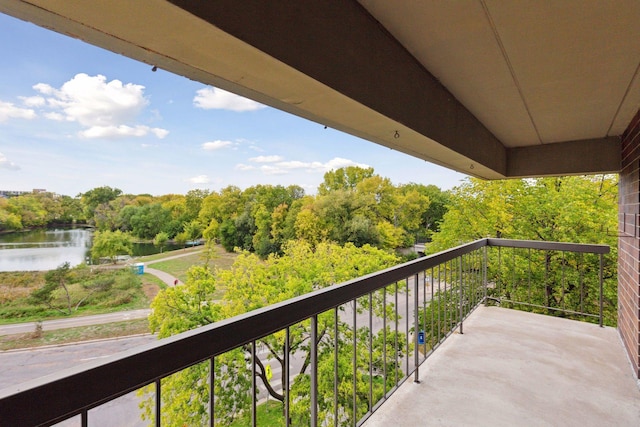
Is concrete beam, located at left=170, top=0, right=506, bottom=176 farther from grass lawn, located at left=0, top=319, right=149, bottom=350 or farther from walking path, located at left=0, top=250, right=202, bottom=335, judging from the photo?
grass lawn, located at left=0, top=319, right=149, bottom=350

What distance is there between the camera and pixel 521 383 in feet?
7.07

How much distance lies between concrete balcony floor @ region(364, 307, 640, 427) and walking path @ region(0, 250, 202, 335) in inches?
278

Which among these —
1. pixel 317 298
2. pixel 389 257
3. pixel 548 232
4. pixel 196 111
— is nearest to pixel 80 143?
pixel 196 111

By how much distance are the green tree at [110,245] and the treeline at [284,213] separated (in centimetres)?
28

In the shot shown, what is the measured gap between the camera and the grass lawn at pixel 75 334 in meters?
6.02

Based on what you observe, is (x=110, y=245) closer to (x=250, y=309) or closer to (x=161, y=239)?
(x=161, y=239)

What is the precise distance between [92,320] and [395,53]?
8.73m

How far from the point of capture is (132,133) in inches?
711

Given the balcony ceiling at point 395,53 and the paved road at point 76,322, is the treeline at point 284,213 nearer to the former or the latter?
the paved road at point 76,322

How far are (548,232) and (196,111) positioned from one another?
22958 millimetres

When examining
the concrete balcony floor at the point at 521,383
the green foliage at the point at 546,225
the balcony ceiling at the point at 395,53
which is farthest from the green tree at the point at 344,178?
the balcony ceiling at the point at 395,53

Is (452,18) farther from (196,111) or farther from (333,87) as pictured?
(196,111)

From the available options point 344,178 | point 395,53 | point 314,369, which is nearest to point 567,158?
point 395,53

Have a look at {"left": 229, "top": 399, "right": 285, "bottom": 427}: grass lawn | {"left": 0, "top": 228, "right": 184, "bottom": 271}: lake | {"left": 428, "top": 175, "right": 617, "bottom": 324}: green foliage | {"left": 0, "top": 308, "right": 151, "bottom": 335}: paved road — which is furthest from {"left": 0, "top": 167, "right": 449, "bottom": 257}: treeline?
{"left": 229, "top": 399, "right": 285, "bottom": 427}: grass lawn
